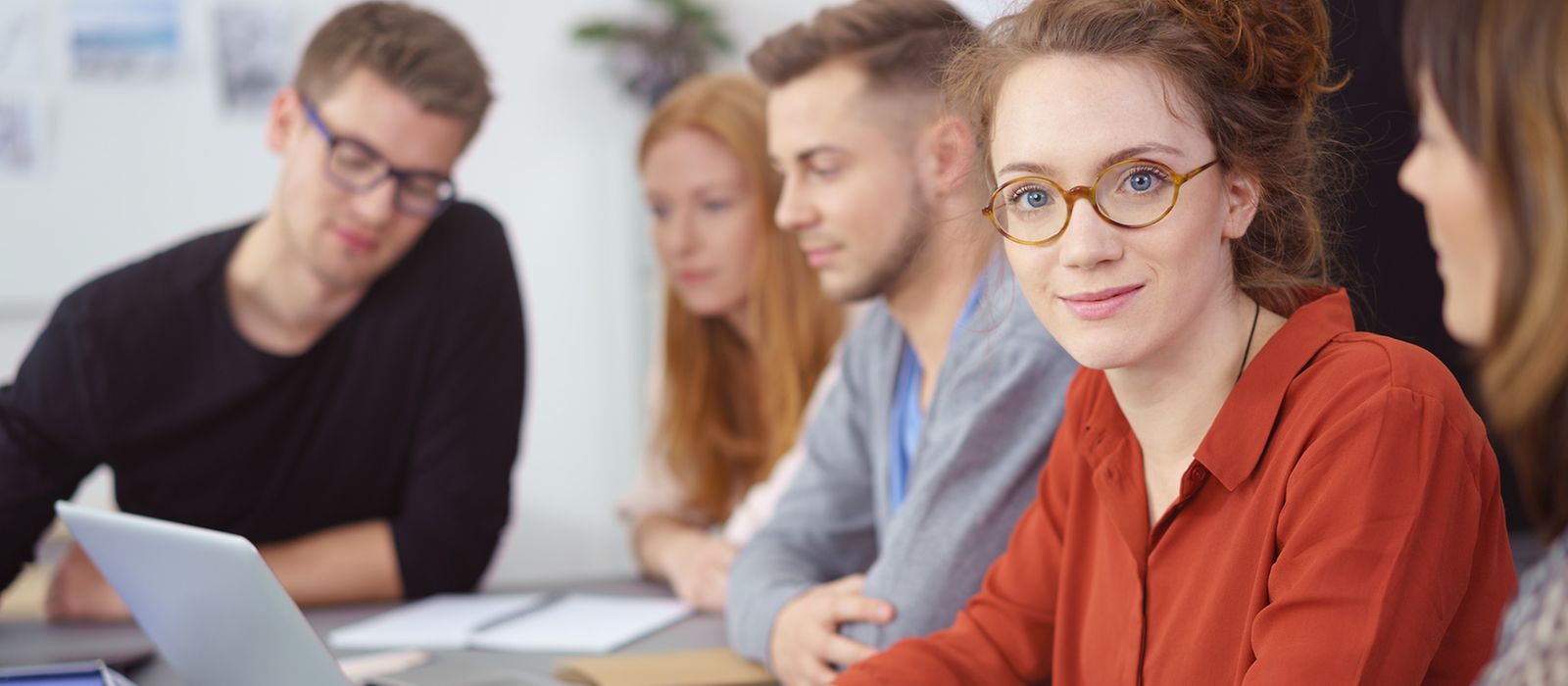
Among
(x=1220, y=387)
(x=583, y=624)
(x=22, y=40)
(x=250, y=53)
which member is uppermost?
(x=22, y=40)

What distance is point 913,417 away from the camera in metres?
1.70

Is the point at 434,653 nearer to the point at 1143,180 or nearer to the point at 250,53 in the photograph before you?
the point at 1143,180

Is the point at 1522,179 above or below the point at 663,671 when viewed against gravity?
above

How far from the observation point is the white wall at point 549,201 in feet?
13.8

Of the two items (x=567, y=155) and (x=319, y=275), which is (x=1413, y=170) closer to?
(x=319, y=275)

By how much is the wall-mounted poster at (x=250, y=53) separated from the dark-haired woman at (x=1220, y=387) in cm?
358

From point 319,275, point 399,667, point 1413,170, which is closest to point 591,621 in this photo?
point 399,667

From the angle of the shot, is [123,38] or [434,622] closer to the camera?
[434,622]

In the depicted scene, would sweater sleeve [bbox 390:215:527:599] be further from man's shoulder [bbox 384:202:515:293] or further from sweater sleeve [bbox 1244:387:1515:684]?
sweater sleeve [bbox 1244:387:1515:684]

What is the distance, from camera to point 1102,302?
1.06m

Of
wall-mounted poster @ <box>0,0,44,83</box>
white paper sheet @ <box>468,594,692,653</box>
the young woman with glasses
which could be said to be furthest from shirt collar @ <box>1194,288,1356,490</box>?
wall-mounted poster @ <box>0,0,44,83</box>

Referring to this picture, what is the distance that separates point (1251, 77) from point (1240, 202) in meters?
0.10

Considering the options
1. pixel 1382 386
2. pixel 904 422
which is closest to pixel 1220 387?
pixel 1382 386

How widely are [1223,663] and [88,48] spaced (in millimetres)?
4077
